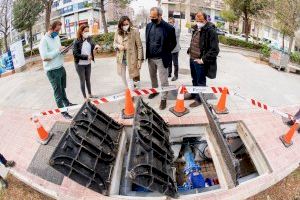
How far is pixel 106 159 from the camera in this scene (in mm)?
4836

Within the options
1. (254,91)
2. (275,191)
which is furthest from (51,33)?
(254,91)

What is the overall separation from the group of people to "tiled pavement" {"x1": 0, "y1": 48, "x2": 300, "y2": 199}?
0.89m

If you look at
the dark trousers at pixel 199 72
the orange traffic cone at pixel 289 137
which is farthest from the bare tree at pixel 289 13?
the orange traffic cone at pixel 289 137

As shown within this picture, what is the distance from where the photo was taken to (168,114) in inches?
249

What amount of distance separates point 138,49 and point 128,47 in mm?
221

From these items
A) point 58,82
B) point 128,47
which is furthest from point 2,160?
point 128,47

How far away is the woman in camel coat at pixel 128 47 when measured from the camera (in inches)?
229

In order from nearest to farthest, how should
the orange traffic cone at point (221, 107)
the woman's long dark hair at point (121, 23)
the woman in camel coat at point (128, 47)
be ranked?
the woman's long dark hair at point (121, 23) < the woman in camel coat at point (128, 47) < the orange traffic cone at point (221, 107)

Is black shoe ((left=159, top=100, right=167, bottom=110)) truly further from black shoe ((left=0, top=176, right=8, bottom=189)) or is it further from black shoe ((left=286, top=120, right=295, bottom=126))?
black shoe ((left=0, top=176, right=8, bottom=189))

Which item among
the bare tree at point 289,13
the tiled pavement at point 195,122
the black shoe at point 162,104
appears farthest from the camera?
the bare tree at point 289,13

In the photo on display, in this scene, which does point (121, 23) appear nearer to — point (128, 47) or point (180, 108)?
point (128, 47)

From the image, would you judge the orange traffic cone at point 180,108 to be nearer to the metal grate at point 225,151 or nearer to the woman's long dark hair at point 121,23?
the metal grate at point 225,151

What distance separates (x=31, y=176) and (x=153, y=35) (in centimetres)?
348

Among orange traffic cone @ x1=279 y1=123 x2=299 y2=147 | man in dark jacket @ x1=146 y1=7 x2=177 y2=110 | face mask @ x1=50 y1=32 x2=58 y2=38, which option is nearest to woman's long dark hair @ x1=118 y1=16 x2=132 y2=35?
man in dark jacket @ x1=146 y1=7 x2=177 y2=110
